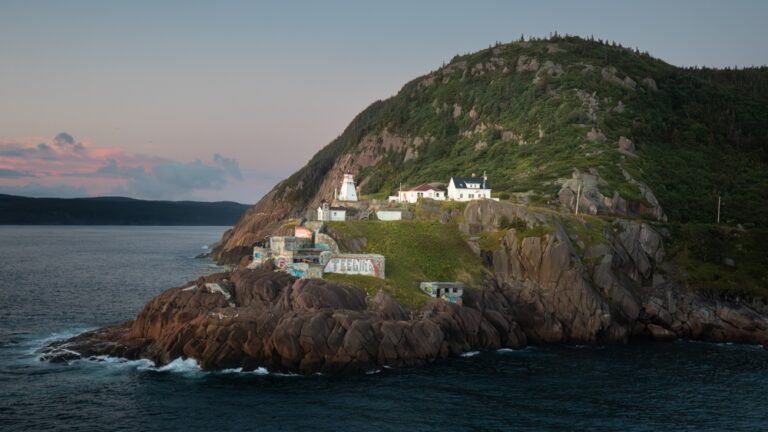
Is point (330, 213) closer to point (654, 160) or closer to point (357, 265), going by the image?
point (357, 265)

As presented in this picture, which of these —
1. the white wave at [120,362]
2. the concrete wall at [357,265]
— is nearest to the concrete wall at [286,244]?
the concrete wall at [357,265]

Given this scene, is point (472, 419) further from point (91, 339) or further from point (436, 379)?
point (91, 339)

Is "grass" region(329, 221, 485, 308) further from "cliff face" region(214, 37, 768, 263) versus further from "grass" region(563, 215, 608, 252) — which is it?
"cliff face" region(214, 37, 768, 263)

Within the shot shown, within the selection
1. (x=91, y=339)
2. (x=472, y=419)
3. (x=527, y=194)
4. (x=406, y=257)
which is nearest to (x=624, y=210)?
(x=527, y=194)

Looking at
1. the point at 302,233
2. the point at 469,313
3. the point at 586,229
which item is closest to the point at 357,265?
the point at 302,233

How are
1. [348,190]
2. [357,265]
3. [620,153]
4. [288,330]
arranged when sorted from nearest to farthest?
[288,330] → [357,265] → [348,190] → [620,153]
